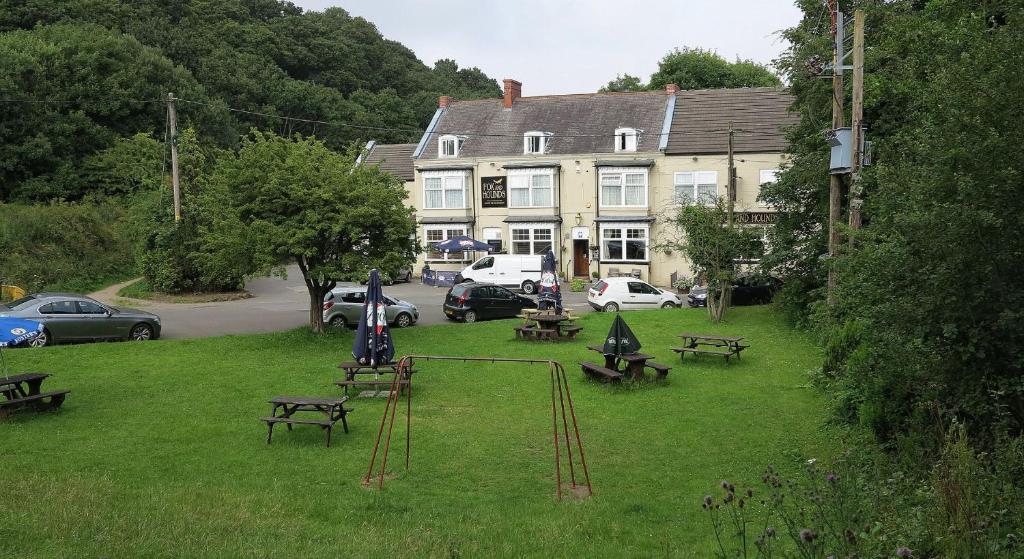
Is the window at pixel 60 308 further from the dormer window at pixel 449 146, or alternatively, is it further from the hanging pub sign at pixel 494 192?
the dormer window at pixel 449 146

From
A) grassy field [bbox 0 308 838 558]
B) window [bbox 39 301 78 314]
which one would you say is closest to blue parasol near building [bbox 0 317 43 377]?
window [bbox 39 301 78 314]

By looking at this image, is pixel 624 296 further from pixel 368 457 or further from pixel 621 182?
pixel 368 457

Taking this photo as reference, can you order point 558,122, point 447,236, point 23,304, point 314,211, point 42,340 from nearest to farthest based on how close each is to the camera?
point 314,211, point 42,340, point 23,304, point 558,122, point 447,236

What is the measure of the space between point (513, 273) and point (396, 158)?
17978 mm

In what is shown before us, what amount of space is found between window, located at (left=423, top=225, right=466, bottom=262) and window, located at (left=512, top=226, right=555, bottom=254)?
331cm

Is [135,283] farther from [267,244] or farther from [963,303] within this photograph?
[963,303]

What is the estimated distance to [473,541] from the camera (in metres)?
8.20

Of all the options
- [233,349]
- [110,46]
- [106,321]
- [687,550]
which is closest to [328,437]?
[687,550]

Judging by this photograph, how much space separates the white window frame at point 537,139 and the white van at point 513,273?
8.78 m

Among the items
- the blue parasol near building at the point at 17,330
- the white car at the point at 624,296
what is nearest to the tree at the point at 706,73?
Answer: the white car at the point at 624,296

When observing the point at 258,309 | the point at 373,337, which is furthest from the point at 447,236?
the point at 373,337

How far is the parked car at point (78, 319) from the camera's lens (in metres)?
21.9

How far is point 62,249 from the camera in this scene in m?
37.3

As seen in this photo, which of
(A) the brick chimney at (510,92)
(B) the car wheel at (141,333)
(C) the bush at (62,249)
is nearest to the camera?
(B) the car wheel at (141,333)
